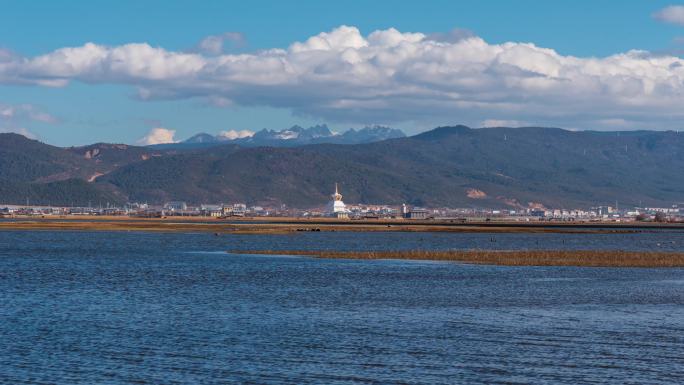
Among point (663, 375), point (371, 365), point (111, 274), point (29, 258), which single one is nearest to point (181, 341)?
point (371, 365)

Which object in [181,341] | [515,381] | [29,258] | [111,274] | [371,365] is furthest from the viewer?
[29,258]

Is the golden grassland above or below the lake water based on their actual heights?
above

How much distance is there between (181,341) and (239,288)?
24406 millimetres

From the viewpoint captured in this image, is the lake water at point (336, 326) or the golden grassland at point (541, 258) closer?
the lake water at point (336, 326)

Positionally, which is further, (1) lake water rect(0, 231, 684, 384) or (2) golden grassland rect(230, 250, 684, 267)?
(2) golden grassland rect(230, 250, 684, 267)

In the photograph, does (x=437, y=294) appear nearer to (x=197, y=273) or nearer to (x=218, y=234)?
(x=197, y=273)

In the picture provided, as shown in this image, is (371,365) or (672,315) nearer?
(371,365)

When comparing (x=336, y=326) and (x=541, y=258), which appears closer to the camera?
(x=336, y=326)

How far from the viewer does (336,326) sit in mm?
49031

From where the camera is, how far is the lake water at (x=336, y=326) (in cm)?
3744

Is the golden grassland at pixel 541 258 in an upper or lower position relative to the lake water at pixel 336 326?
upper

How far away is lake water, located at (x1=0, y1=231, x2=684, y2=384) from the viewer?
3744 cm

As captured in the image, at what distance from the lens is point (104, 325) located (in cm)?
4806

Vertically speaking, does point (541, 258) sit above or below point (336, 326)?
above
